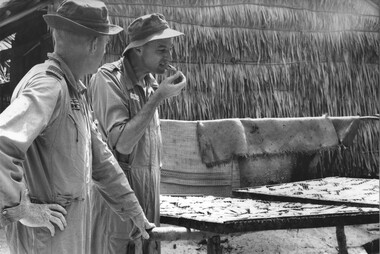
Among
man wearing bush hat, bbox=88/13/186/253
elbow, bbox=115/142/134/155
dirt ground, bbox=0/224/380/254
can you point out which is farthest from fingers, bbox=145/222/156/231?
dirt ground, bbox=0/224/380/254

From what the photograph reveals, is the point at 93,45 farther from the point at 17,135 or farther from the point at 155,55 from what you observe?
the point at 155,55

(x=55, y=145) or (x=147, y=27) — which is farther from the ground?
(x=147, y=27)

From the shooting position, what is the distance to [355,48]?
29.4 feet

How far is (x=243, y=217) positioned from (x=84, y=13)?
Result: 155cm

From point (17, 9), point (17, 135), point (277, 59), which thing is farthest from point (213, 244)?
point (277, 59)

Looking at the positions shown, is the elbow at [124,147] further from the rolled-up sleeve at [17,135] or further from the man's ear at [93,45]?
the rolled-up sleeve at [17,135]

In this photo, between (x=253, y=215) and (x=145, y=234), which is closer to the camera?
(x=145, y=234)

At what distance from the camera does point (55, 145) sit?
266cm

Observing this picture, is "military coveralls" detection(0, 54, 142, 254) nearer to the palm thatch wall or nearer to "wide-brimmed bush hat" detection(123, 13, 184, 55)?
"wide-brimmed bush hat" detection(123, 13, 184, 55)

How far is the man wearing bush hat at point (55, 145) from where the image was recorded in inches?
93.0

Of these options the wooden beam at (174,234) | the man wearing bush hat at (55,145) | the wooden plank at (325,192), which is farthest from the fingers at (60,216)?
the wooden plank at (325,192)

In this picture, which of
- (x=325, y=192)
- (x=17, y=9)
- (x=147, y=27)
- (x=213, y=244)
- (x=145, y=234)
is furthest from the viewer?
(x=17, y=9)

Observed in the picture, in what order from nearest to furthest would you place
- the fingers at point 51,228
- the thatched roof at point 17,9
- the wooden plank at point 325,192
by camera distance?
1. the fingers at point 51,228
2. the wooden plank at point 325,192
3. the thatched roof at point 17,9

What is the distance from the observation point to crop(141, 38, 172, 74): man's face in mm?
3977
